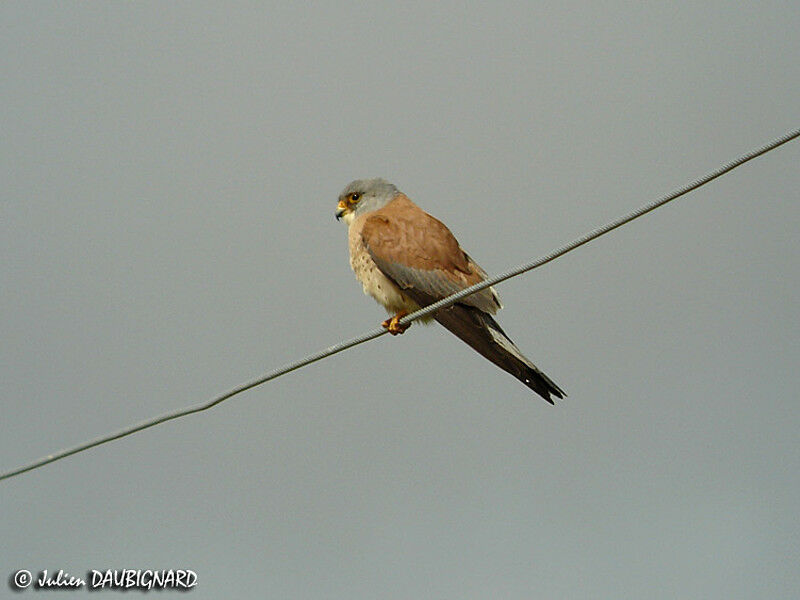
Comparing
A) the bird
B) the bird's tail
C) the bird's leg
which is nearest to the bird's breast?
the bird

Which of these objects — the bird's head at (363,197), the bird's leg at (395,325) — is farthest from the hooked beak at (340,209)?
the bird's leg at (395,325)

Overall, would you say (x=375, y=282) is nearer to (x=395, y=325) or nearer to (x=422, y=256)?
(x=422, y=256)

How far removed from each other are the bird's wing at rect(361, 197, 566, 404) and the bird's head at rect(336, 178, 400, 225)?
16 centimetres

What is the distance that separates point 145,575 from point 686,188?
4332mm

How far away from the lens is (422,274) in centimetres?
650

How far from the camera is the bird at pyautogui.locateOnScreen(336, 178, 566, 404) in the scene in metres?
6.05

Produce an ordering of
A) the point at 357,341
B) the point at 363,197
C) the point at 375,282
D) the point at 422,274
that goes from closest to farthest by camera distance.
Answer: the point at 357,341 → the point at 422,274 → the point at 375,282 → the point at 363,197

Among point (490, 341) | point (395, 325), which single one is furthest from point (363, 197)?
point (490, 341)

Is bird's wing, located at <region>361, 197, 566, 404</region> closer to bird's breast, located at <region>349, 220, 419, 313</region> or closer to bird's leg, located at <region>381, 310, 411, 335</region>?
bird's breast, located at <region>349, 220, 419, 313</region>

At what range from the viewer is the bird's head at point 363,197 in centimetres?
729

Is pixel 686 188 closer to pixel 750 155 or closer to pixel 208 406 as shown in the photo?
pixel 750 155

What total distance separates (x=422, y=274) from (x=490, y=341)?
28.9 inches

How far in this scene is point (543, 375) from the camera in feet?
18.4

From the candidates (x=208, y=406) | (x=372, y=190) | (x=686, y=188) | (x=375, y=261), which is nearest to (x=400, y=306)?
(x=375, y=261)
